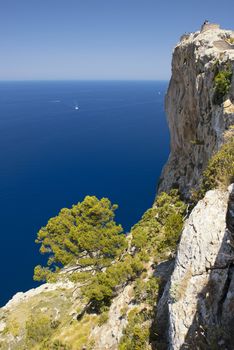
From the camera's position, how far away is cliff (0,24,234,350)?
13.5 metres

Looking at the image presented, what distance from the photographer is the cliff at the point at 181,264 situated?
44.4ft

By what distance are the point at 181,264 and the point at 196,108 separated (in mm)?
28191

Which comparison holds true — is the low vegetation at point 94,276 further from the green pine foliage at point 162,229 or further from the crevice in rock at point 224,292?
the crevice in rock at point 224,292

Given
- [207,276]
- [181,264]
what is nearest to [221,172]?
[181,264]

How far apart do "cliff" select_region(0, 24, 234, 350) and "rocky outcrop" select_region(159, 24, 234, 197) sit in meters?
0.13

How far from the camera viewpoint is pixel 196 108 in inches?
1549

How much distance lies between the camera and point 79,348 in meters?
23.2

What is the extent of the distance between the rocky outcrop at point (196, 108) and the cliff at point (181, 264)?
0.43 ft

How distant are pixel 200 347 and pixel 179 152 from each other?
38.7m

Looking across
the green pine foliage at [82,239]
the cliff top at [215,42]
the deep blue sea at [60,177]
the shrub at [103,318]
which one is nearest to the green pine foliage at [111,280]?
the shrub at [103,318]

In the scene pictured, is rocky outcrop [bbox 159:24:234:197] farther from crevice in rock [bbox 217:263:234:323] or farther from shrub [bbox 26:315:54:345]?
shrub [bbox 26:315:54:345]

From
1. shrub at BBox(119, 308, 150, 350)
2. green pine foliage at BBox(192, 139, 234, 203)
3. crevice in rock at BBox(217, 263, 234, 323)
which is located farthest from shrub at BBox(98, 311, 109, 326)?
crevice in rock at BBox(217, 263, 234, 323)

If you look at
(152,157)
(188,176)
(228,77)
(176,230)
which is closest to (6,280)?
(188,176)

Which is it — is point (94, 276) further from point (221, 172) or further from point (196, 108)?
point (196, 108)
